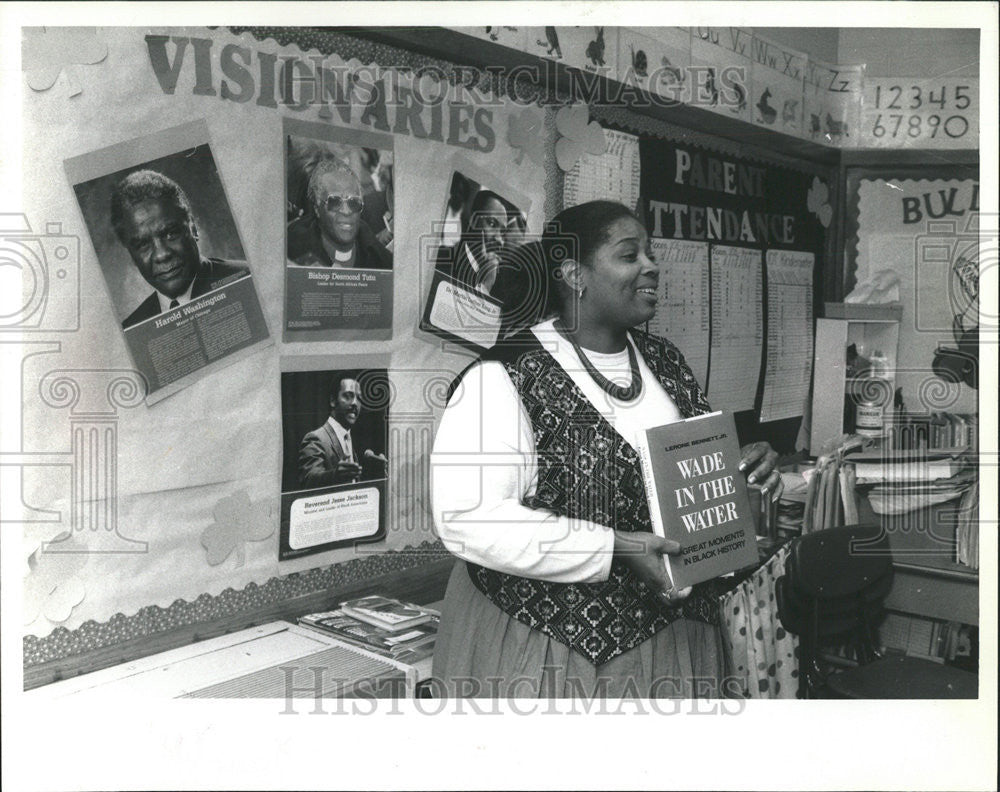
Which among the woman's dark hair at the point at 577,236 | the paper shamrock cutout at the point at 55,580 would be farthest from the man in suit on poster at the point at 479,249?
the paper shamrock cutout at the point at 55,580

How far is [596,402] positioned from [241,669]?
0.80 m

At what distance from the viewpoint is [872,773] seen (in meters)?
1.77

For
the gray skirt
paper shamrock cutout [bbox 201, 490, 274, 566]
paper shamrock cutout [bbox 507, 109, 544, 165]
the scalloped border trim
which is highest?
paper shamrock cutout [bbox 507, 109, 544, 165]

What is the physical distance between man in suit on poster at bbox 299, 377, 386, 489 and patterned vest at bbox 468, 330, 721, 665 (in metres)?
0.32

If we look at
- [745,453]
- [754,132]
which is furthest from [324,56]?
[745,453]

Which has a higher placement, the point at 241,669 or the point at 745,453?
the point at 745,453

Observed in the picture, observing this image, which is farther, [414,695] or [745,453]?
[745,453]

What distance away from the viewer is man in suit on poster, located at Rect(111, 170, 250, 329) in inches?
58.1

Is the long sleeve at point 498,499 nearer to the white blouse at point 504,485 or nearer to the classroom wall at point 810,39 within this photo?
the white blouse at point 504,485

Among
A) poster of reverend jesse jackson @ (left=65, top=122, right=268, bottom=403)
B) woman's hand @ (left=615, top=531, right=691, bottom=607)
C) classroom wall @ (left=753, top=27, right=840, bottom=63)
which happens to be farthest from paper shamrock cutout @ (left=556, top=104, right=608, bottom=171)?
Result: woman's hand @ (left=615, top=531, right=691, bottom=607)

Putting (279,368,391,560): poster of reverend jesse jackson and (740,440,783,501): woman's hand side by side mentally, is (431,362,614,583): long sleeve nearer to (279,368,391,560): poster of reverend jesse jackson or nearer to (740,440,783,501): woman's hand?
(279,368,391,560): poster of reverend jesse jackson

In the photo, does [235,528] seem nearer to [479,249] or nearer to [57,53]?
A: [479,249]

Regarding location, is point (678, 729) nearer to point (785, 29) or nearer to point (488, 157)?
point (488, 157)

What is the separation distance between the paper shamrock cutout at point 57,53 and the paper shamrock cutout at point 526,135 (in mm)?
782
